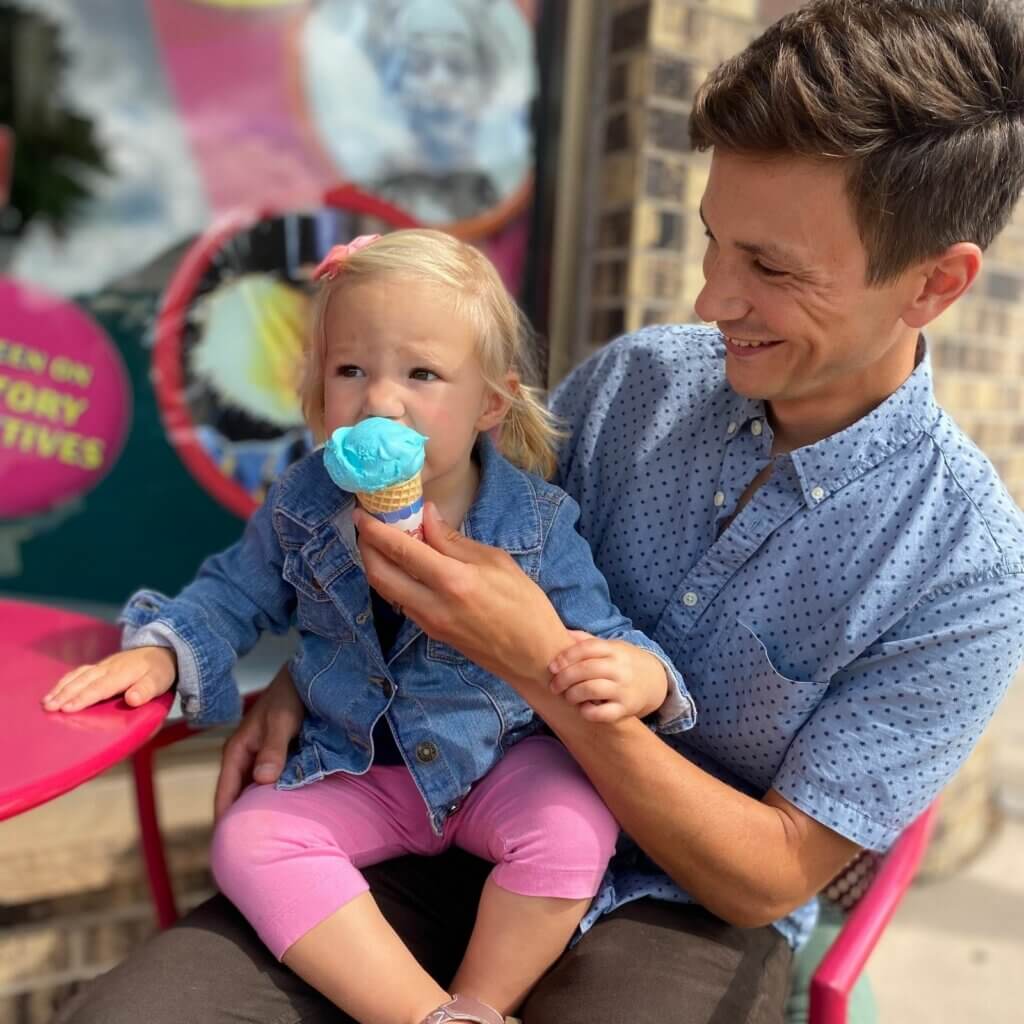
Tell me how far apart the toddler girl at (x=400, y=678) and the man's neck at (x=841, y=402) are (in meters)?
0.37

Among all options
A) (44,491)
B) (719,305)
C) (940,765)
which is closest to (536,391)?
(719,305)

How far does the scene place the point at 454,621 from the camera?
1361 millimetres

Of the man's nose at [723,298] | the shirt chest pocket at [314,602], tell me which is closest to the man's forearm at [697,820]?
the shirt chest pocket at [314,602]

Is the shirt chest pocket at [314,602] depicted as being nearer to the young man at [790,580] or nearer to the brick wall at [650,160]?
the young man at [790,580]

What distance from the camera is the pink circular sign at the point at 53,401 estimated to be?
255cm

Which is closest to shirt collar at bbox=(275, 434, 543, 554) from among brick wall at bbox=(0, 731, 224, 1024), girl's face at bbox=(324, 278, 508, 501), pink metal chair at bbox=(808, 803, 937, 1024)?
girl's face at bbox=(324, 278, 508, 501)

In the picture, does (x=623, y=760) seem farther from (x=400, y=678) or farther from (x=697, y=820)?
(x=400, y=678)

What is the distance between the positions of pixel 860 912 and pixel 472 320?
104 centimetres

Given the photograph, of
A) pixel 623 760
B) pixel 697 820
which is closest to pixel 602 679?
pixel 623 760

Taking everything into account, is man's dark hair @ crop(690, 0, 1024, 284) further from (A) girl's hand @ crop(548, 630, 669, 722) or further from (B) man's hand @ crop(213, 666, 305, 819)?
(B) man's hand @ crop(213, 666, 305, 819)

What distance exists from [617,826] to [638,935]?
0.16 m

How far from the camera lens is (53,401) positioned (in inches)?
102

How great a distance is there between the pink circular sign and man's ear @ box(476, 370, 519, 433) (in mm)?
1397

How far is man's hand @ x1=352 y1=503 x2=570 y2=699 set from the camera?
4.41 feet
